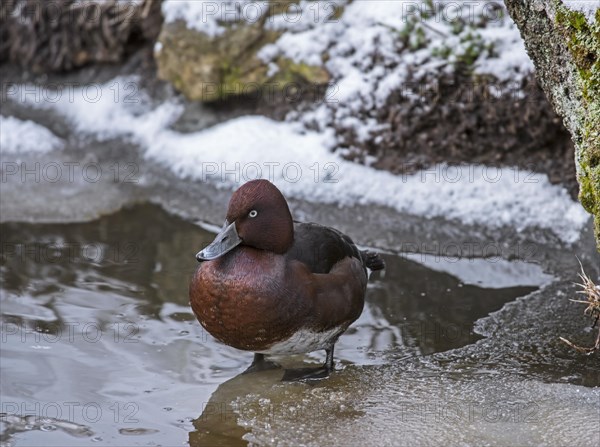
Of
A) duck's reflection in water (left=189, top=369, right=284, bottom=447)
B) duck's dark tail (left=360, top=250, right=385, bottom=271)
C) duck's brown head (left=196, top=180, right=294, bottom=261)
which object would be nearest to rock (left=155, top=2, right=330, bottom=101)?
duck's dark tail (left=360, top=250, right=385, bottom=271)

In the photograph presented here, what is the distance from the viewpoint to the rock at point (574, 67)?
405cm

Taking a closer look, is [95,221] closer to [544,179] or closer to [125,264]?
[125,264]

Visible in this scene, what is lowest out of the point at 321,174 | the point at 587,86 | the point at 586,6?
the point at 321,174

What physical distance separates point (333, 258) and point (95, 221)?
2555 mm

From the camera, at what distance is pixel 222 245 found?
14.1 ft

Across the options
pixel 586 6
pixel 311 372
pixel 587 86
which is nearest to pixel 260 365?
pixel 311 372

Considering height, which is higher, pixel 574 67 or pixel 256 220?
pixel 574 67

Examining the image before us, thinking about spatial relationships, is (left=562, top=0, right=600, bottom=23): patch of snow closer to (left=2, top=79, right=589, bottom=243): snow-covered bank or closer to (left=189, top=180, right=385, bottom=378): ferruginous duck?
(left=189, top=180, right=385, bottom=378): ferruginous duck

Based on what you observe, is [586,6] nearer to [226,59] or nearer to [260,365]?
[260,365]

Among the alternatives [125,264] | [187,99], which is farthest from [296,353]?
[187,99]

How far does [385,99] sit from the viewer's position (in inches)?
269

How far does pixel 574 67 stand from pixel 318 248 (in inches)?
57.6

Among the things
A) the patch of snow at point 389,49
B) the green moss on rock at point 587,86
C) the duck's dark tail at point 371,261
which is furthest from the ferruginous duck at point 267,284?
the patch of snow at point 389,49

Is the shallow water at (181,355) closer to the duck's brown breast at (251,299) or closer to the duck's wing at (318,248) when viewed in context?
the duck's brown breast at (251,299)
